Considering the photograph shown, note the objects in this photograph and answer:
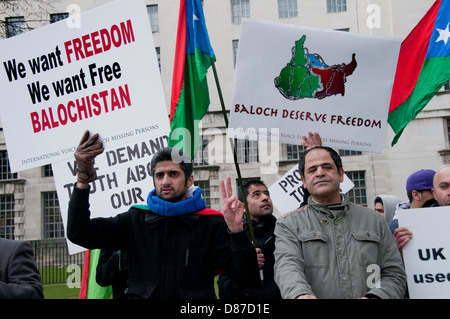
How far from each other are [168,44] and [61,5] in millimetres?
6071

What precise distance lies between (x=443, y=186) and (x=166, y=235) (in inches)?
76.8

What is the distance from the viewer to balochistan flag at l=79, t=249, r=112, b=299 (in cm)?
469

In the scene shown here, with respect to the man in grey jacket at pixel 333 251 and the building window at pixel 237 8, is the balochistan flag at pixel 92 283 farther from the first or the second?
the building window at pixel 237 8

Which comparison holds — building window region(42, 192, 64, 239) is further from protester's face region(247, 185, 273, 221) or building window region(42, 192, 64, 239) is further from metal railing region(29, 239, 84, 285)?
protester's face region(247, 185, 273, 221)

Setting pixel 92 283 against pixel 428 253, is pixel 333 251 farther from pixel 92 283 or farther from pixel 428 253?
pixel 92 283

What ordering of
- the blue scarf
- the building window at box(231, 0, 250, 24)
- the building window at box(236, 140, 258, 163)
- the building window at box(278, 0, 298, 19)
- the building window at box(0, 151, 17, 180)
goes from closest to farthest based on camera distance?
the blue scarf, the building window at box(236, 140, 258, 163), the building window at box(278, 0, 298, 19), the building window at box(231, 0, 250, 24), the building window at box(0, 151, 17, 180)

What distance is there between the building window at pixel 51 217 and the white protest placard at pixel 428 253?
27.1 meters

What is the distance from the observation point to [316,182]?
2.85 meters

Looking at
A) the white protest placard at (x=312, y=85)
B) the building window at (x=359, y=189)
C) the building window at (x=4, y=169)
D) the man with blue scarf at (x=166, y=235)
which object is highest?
the building window at (x=4, y=169)

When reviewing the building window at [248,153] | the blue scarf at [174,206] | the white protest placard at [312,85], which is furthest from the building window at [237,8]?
the blue scarf at [174,206]

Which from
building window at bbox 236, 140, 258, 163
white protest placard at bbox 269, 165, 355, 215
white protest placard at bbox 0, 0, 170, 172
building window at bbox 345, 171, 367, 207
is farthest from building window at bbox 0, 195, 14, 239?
white protest placard at bbox 0, 0, 170, 172

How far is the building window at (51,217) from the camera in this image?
28.1m

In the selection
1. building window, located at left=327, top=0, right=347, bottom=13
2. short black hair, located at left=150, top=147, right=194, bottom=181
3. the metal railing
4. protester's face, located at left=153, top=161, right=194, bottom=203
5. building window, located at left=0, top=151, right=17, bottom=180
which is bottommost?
the metal railing

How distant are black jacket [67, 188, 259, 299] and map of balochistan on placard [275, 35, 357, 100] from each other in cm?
167
